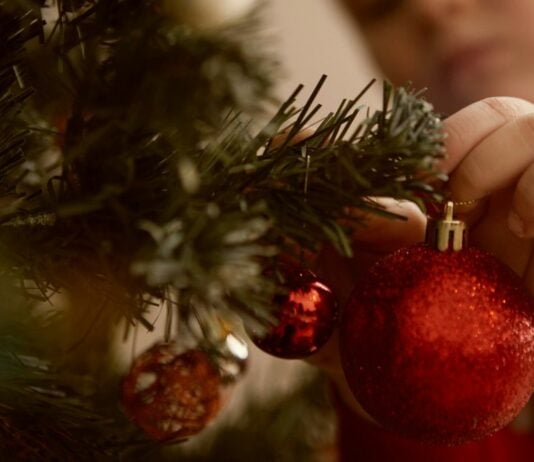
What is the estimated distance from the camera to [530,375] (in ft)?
1.03

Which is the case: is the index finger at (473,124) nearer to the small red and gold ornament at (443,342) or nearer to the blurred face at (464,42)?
the small red and gold ornament at (443,342)

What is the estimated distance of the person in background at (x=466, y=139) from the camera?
361 mm

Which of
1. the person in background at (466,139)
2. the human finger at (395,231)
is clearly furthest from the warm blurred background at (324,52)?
the human finger at (395,231)

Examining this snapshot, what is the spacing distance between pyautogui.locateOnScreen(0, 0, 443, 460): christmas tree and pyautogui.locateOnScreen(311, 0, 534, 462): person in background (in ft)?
0.25

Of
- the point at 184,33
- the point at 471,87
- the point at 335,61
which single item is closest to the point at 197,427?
the point at 184,33

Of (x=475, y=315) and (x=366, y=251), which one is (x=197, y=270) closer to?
(x=475, y=315)

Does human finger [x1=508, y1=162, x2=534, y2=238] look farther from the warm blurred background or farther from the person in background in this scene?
the warm blurred background

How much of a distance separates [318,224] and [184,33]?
164mm

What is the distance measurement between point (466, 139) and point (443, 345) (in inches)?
5.1

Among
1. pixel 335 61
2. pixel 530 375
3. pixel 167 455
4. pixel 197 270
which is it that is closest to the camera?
pixel 197 270

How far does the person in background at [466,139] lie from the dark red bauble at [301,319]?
8 cm

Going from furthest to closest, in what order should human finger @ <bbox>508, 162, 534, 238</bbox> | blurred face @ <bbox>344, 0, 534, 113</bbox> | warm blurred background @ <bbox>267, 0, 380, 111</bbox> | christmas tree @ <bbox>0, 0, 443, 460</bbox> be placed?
warm blurred background @ <bbox>267, 0, 380, 111</bbox>
blurred face @ <bbox>344, 0, 534, 113</bbox>
human finger @ <bbox>508, 162, 534, 238</bbox>
christmas tree @ <bbox>0, 0, 443, 460</bbox>

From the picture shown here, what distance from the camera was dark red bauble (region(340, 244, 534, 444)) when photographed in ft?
0.97

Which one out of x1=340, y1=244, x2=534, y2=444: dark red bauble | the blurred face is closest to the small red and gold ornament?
x1=340, y1=244, x2=534, y2=444: dark red bauble
